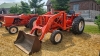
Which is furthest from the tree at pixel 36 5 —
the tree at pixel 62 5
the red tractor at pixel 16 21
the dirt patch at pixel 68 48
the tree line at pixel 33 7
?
the dirt patch at pixel 68 48

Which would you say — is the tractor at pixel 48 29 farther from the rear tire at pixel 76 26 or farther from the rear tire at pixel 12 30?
the rear tire at pixel 12 30

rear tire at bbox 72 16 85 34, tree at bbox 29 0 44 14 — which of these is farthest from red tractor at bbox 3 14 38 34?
tree at bbox 29 0 44 14

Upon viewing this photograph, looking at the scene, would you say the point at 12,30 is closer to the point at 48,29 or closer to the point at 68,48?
the point at 48,29

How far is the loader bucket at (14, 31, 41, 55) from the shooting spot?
588 centimetres

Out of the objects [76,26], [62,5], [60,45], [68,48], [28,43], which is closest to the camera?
[68,48]

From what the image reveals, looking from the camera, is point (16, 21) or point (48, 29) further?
point (16, 21)

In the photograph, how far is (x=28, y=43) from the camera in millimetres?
6625

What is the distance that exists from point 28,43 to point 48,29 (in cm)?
108

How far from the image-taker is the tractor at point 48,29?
19.9 ft

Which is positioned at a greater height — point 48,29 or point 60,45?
point 48,29

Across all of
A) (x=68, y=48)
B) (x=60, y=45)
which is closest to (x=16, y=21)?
(x=60, y=45)

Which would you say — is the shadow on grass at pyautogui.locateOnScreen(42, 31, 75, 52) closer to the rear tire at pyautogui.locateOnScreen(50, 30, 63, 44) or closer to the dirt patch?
the dirt patch

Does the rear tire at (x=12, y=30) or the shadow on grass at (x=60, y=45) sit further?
the rear tire at (x=12, y=30)

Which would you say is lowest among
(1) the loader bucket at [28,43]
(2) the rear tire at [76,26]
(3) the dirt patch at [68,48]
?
(3) the dirt patch at [68,48]
